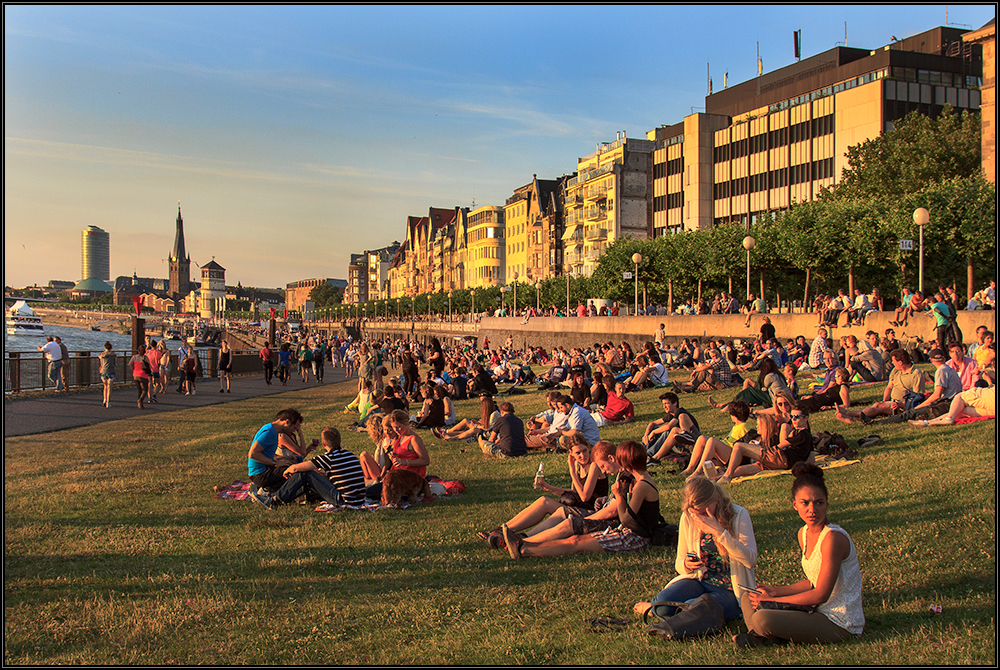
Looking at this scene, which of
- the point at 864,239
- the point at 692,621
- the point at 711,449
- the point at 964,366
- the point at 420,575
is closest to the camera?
the point at 692,621

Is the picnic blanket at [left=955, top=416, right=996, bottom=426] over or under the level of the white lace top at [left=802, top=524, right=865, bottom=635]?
over

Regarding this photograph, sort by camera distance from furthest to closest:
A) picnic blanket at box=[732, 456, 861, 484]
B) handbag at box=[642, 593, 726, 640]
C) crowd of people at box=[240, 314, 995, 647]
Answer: picnic blanket at box=[732, 456, 861, 484] → handbag at box=[642, 593, 726, 640] → crowd of people at box=[240, 314, 995, 647]

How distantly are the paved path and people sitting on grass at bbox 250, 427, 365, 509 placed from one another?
6894mm

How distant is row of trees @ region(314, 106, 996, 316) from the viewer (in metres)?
31.5

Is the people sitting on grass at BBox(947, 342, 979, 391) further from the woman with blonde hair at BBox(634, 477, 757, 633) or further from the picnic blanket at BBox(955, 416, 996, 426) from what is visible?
the woman with blonde hair at BBox(634, 477, 757, 633)

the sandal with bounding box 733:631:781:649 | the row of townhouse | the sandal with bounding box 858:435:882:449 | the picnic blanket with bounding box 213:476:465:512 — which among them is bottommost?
the picnic blanket with bounding box 213:476:465:512

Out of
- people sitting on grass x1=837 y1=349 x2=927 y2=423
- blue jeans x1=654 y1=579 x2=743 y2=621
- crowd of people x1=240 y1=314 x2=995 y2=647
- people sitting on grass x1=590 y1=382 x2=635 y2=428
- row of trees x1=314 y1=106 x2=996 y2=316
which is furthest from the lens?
row of trees x1=314 y1=106 x2=996 y2=316

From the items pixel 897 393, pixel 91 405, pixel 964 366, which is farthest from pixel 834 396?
pixel 91 405

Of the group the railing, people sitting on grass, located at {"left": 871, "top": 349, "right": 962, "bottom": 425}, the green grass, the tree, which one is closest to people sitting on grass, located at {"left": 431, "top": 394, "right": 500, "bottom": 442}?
the green grass

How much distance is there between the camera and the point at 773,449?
1013 cm

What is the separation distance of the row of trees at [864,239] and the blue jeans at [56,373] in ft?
88.4

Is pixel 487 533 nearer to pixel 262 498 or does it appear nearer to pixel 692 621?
pixel 692 621

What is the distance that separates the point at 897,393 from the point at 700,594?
8825mm

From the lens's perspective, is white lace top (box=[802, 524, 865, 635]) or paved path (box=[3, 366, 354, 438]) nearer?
Answer: white lace top (box=[802, 524, 865, 635])
